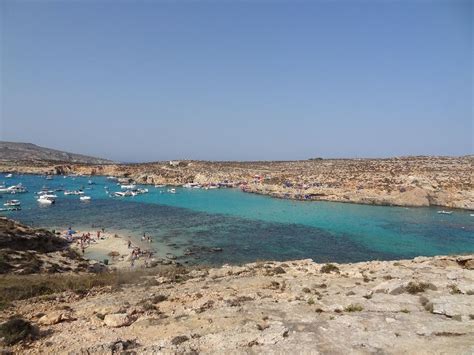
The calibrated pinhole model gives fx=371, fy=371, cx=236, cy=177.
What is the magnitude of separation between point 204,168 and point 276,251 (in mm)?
96096

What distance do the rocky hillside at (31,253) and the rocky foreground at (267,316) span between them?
8.65m

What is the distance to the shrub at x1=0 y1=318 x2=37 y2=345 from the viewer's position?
37.5 ft

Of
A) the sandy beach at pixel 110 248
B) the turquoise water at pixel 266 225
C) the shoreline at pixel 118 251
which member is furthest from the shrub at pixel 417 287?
the sandy beach at pixel 110 248

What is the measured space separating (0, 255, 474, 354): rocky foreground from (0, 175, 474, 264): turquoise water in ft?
55.8

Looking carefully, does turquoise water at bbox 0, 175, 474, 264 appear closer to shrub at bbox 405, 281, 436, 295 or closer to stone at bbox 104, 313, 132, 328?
shrub at bbox 405, 281, 436, 295

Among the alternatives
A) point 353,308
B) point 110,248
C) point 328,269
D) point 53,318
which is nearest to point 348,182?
point 110,248

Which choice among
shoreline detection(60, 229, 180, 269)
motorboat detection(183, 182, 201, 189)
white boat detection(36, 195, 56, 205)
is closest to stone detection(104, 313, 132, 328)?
shoreline detection(60, 229, 180, 269)

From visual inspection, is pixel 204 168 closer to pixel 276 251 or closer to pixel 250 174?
pixel 250 174

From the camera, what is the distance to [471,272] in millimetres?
18719

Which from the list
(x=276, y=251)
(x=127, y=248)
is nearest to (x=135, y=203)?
(x=127, y=248)

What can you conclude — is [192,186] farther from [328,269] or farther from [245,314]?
[245,314]

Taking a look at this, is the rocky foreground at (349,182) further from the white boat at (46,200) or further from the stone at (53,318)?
the stone at (53,318)

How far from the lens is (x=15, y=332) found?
11.7m

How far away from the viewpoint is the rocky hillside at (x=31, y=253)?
23859 mm
